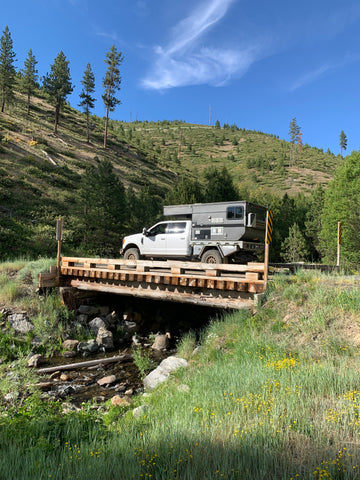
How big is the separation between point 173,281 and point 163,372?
106 inches

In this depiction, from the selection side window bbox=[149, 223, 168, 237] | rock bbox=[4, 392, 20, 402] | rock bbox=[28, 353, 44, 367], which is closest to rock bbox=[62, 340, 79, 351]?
rock bbox=[28, 353, 44, 367]

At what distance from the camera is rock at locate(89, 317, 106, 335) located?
10.8 metres

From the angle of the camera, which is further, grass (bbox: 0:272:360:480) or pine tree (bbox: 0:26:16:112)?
pine tree (bbox: 0:26:16:112)

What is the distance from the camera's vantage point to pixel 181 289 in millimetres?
9039

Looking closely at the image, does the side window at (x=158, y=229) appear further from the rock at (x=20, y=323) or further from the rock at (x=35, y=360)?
the rock at (x=35, y=360)

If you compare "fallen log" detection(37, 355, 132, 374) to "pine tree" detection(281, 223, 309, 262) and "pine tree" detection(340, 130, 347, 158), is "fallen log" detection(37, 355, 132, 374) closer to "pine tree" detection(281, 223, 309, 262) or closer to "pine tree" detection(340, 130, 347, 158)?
"pine tree" detection(281, 223, 309, 262)

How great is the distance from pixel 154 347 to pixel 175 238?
3957 millimetres

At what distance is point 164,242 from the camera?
1134cm

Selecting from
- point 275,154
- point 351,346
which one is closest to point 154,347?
point 351,346

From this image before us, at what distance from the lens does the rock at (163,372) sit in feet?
22.0

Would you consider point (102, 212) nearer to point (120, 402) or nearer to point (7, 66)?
point (120, 402)

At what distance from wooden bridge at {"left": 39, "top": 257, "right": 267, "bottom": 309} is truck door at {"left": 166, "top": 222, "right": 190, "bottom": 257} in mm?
1246

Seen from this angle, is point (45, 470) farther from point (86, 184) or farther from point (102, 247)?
point (86, 184)

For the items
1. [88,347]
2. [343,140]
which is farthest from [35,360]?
[343,140]
